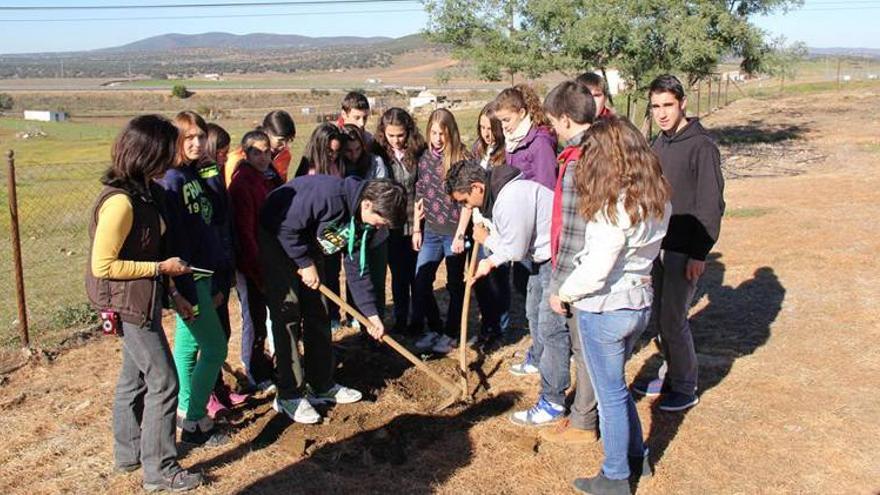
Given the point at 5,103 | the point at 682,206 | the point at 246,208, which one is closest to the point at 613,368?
the point at 682,206

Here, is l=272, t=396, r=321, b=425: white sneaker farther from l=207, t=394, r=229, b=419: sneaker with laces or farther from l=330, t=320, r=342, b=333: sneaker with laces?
l=330, t=320, r=342, b=333: sneaker with laces

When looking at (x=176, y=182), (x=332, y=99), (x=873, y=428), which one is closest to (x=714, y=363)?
(x=873, y=428)

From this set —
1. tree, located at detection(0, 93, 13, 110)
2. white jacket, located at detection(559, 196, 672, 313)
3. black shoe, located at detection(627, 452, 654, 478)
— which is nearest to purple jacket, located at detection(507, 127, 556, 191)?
white jacket, located at detection(559, 196, 672, 313)

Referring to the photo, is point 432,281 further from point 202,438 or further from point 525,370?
point 202,438

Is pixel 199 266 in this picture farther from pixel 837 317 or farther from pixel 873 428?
pixel 837 317

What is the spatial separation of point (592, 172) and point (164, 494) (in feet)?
8.20

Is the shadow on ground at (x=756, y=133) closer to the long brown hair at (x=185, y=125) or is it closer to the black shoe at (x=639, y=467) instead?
the black shoe at (x=639, y=467)

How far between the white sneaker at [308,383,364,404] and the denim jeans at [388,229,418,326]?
1191 mm

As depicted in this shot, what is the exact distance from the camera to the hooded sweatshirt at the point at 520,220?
3895mm

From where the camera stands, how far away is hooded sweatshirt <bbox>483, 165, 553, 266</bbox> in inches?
153

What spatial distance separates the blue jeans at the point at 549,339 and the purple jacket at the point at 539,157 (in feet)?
1.88

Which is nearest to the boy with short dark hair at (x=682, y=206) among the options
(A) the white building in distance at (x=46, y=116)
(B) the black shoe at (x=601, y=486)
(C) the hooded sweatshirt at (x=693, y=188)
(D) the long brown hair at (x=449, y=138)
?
(C) the hooded sweatshirt at (x=693, y=188)

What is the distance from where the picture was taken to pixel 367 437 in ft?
13.9

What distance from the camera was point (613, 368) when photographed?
3.18 metres
